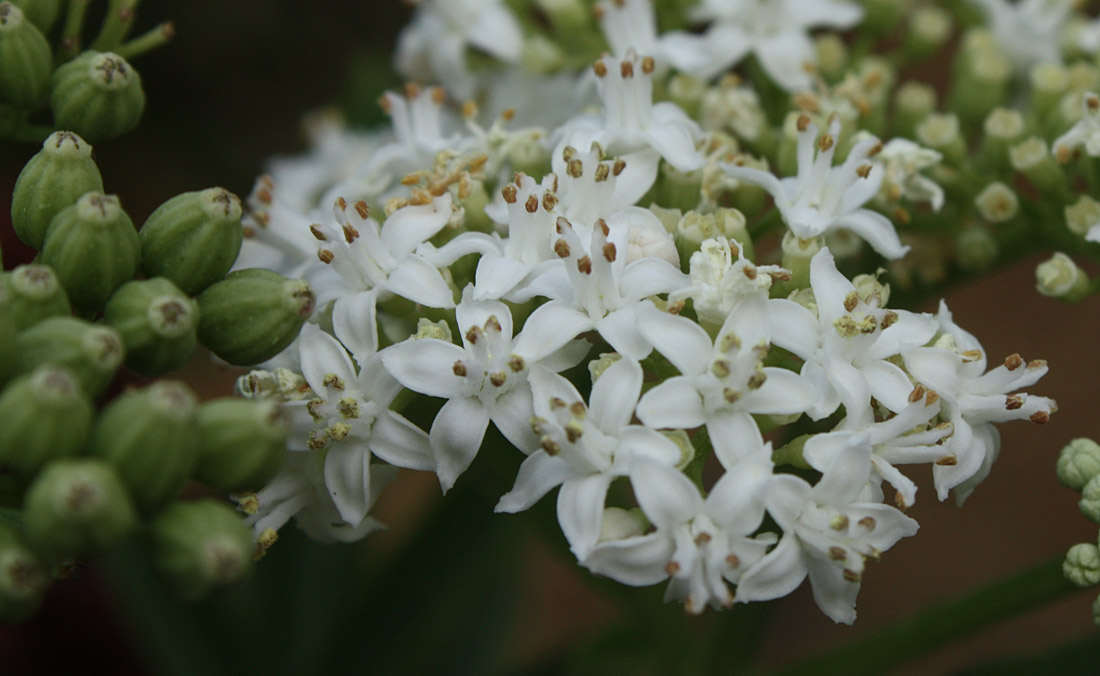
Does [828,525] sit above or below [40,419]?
below

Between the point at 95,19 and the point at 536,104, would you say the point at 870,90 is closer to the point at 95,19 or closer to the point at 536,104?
the point at 536,104

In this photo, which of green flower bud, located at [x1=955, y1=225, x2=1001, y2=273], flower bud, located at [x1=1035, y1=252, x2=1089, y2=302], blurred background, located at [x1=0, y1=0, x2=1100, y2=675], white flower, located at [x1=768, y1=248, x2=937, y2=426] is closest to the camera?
white flower, located at [x1=768, y1=248, x2=937, y2=426]

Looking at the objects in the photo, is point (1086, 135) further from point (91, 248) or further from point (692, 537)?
point (91, 248)

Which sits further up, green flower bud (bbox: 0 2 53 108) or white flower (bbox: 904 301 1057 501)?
green flower bud (bbox: 0 2 53 108)

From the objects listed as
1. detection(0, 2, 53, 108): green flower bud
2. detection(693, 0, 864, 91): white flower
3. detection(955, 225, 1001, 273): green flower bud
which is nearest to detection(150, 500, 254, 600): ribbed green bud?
detection(0, 2, 53, 108): green flower bud

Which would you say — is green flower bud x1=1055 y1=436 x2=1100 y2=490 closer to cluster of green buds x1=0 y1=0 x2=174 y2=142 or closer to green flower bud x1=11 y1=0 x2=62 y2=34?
cluster of green buds x1=0 y1=0 x2=174 y2=142

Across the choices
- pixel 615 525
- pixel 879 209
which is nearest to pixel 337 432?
pixel 615 525

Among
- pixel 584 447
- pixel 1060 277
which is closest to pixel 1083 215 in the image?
pixel 1060 277
